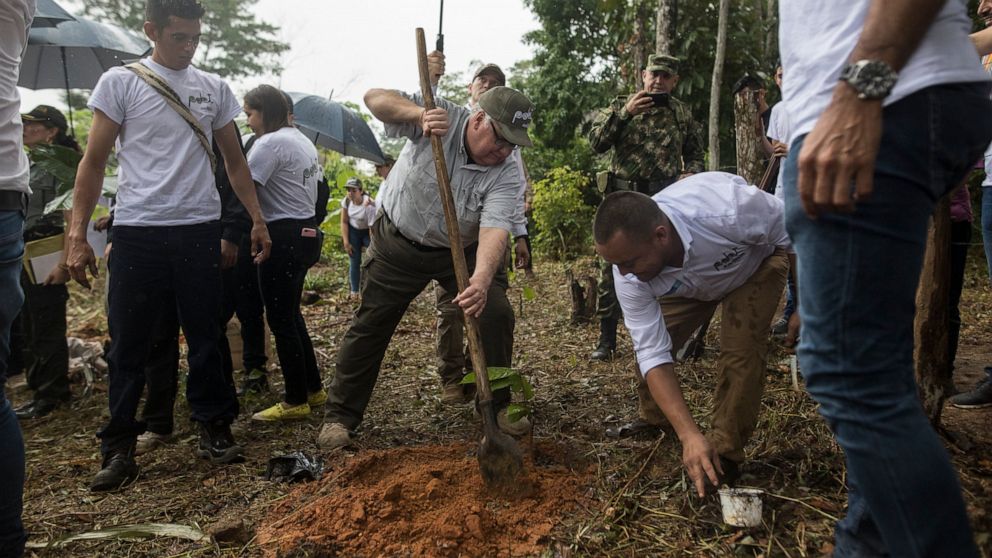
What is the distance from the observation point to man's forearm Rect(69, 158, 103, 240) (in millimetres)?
3010

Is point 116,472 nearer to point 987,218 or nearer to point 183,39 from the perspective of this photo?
point 183,39

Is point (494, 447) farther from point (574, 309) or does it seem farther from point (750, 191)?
point (574, 309)

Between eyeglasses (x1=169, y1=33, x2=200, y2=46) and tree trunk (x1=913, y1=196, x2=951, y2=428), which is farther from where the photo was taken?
eyeglasses (x1=169, y1=33, x2=200, y2=46)

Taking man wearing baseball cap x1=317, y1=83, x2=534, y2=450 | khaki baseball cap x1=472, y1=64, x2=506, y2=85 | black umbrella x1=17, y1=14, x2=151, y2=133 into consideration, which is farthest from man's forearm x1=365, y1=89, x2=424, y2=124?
black umbrella x1=17, y1=14, x2=151, y2=133

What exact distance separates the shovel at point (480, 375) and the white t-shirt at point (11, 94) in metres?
1.58

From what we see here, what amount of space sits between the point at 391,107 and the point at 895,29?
2.45 meters

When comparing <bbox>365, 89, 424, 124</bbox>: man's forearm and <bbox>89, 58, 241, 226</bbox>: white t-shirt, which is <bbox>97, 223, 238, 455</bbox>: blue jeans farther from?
<bbox>365, 89, 424, 124</bbox>: man's forearm

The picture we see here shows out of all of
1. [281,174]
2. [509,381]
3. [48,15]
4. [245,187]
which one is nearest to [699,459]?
[509,381]

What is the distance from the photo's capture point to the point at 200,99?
328 centimetres

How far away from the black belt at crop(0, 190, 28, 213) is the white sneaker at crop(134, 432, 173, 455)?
176cm

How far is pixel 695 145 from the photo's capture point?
17.4 feet

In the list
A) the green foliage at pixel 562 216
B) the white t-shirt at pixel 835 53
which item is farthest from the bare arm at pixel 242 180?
the green foliage at pixel 562 216

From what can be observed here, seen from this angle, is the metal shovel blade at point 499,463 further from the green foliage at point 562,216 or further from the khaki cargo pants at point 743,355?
the green foliage at point 562,216

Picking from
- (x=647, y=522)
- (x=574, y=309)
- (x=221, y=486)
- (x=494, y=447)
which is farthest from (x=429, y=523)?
(x=574, y=309)
